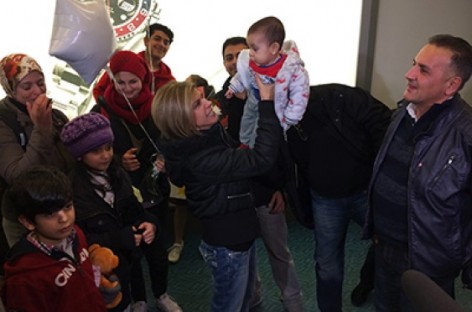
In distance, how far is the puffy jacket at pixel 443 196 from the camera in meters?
1.40

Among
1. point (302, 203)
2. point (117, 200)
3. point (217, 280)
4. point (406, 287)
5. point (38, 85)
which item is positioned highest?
point (38, 85)

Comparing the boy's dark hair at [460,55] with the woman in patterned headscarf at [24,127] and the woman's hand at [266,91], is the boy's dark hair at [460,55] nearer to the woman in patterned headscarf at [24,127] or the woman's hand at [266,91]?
the woman's hand at [266,91]

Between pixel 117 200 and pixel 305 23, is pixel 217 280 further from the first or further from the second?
pixel 305 23

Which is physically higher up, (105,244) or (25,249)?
(25,249)

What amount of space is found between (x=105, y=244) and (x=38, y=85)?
753 millimetres

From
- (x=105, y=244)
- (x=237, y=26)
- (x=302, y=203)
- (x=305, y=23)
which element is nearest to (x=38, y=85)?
(x=105, y=244)

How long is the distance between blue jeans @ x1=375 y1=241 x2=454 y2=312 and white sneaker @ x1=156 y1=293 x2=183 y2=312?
104 centimetres

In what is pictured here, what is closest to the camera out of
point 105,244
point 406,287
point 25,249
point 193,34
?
point 406,287

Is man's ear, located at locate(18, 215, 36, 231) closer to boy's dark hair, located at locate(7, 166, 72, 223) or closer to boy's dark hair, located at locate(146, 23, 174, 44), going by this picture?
boy's dark hair, located at locate(7, 166, 72, 223)

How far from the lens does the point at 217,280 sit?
1.72 meters

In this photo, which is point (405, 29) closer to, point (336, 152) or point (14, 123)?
point (336, 152)

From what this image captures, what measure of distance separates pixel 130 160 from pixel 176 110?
27.7 inches

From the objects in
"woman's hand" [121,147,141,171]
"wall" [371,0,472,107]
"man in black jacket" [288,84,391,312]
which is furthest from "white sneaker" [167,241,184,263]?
"wall" [371,0,472,107]

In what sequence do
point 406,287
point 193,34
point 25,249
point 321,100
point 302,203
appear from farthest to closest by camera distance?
point 193,34 → point 302,203 → point 321,100 → point 25,249 → point 406,287
